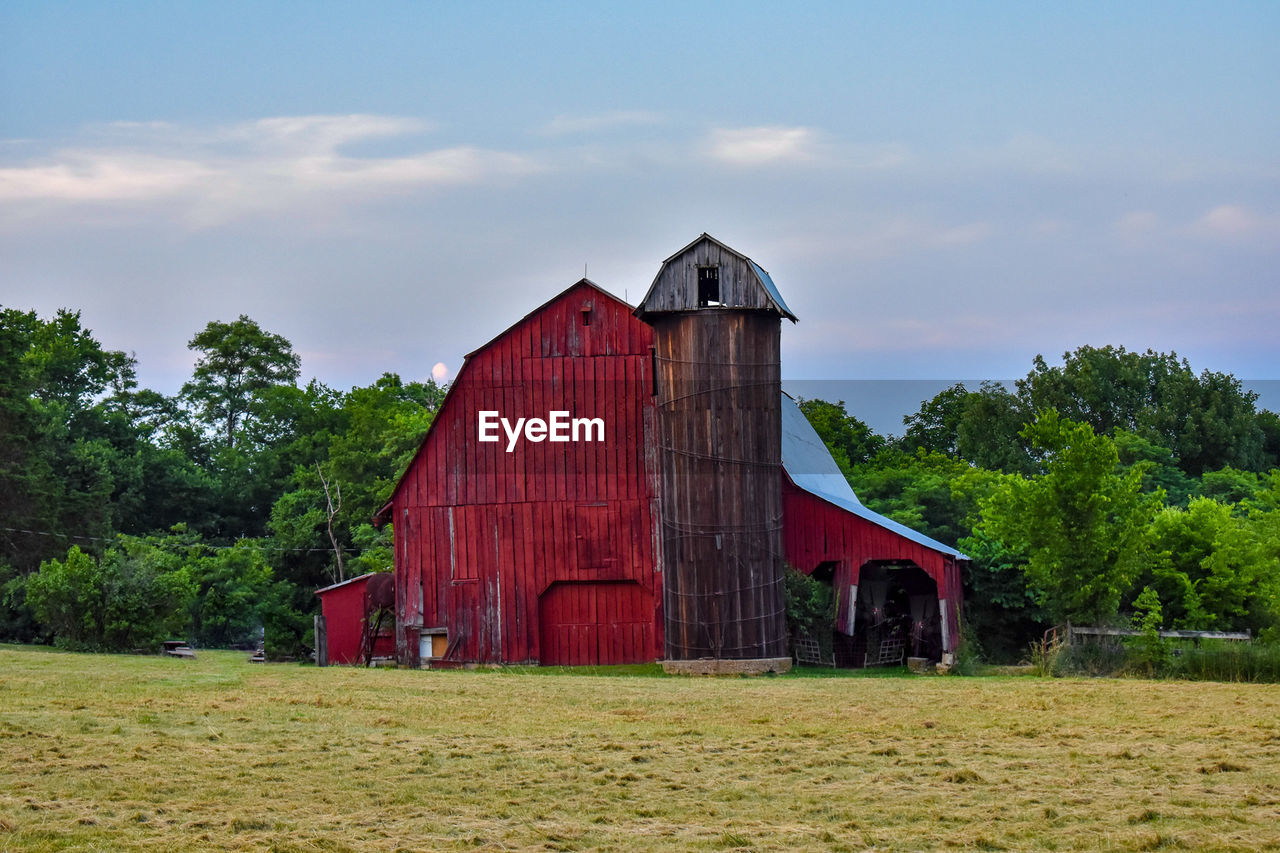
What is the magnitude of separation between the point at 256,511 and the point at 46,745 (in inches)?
1980

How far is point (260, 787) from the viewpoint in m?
15.0

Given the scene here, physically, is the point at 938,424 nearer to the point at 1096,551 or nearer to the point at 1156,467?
the point at 1156,467

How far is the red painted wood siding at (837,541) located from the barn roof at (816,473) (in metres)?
0.20

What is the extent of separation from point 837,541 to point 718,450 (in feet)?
14.4

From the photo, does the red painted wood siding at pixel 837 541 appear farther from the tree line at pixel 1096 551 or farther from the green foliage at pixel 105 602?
the green foliage at pixel 105 602

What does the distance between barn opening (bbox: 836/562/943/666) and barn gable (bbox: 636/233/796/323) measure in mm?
7758

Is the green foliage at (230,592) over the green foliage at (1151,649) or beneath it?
over

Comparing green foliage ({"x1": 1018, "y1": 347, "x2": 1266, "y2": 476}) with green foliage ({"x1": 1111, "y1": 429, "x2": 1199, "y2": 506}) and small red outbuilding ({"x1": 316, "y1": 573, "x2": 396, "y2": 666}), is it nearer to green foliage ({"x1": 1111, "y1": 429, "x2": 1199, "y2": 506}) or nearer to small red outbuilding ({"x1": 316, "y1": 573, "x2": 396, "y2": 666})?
green foliage ({"x1": 1111, "y1": 429, "x2": 1199, "y2": 506})

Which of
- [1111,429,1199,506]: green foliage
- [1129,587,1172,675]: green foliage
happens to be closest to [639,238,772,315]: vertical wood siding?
[1129,587,1172,675]: green foliage

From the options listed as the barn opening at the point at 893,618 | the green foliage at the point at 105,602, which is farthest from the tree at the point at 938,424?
the green foliage at the point at 105,602

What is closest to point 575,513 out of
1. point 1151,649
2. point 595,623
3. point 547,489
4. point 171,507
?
point 547,489

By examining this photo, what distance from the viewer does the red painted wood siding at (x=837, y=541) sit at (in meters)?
35.4

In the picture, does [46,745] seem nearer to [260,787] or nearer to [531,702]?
[260,787]

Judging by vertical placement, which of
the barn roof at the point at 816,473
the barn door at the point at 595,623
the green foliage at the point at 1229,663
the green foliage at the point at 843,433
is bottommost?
the green foliage at the point at 1229,663
